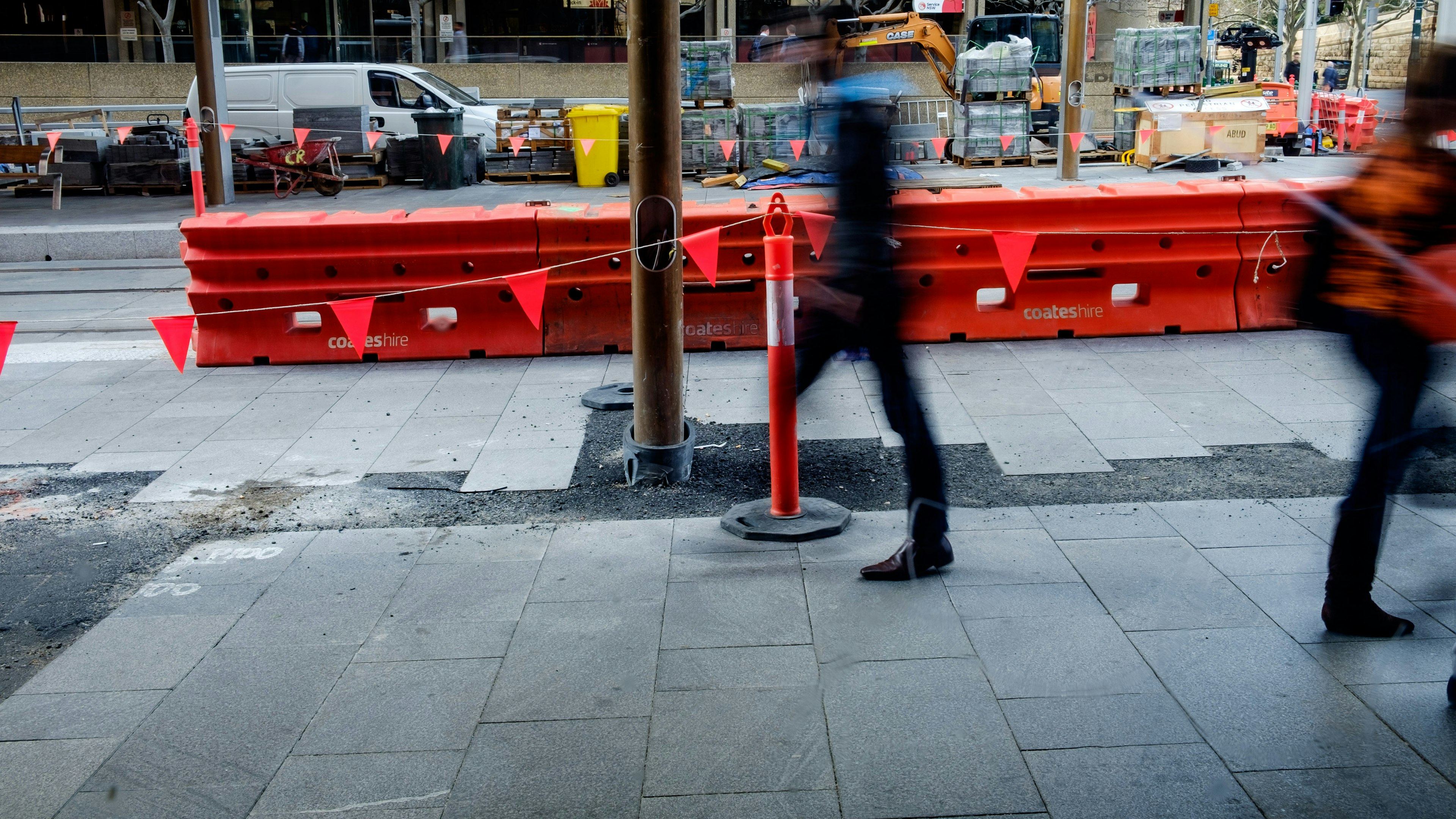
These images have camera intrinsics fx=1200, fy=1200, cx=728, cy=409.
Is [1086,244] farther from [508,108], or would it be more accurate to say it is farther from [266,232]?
[508,108]

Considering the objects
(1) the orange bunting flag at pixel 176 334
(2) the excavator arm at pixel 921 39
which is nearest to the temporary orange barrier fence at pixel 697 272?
(1) the orange bunting flag at pixel 176 334

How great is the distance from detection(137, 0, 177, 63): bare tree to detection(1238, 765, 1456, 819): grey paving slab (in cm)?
3115

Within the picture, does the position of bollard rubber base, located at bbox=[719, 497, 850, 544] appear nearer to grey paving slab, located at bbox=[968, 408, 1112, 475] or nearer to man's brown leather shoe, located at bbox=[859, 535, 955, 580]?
man's brown leather shoe, located at bbox=[859, 535, 955, 580]

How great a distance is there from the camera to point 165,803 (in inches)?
130

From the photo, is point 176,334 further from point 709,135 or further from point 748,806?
point 709,135

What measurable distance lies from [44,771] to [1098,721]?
3.10 metres

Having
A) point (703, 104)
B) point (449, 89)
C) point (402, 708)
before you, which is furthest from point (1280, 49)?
point (402, 708)

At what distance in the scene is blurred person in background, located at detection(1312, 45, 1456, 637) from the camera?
3719 millimetres

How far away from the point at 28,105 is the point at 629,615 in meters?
30.0

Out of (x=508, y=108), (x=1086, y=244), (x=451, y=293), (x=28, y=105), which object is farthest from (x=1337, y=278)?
(x=28, y=105)

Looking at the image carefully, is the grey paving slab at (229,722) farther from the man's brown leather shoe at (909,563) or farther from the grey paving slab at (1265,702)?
the grey paving slab at (1265,702)

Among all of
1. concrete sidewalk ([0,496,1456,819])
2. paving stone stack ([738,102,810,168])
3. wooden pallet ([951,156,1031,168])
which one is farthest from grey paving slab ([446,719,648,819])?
wooden pallet ([951,156,1031,168])

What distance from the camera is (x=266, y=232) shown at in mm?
8422

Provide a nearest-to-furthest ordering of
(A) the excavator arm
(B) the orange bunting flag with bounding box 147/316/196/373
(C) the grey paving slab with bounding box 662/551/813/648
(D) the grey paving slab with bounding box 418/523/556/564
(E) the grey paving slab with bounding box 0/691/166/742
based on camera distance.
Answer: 1. (E) the grey paving slab with bounding box 0/691/166/742
2. (C) the grey paving slab with bounding box 662/551/813/648
3. (D) the grey paving slab with bounding box 418/523/556/564
4. (B) the orange bunting flag with bounding box 147/316/196/373
5. (A) the excavator arm
